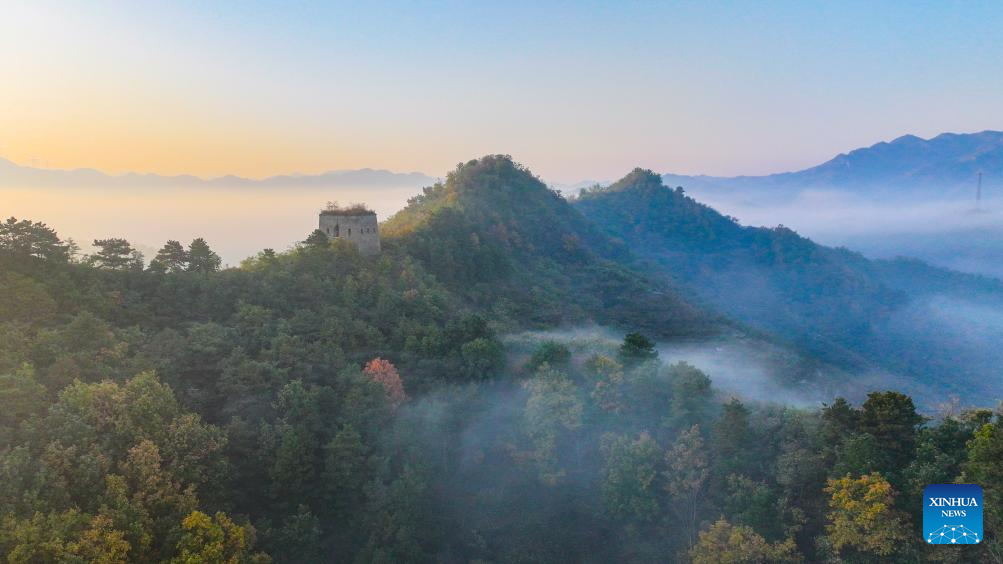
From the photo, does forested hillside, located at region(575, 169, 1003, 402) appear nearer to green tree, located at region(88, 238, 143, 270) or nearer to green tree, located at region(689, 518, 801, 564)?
green tree, located at region(689, 518, 801, 564)

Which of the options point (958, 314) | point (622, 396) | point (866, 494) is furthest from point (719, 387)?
point (958, 314)

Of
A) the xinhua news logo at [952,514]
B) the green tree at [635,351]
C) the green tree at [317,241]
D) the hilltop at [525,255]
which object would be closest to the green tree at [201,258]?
the green tree at [317,241]

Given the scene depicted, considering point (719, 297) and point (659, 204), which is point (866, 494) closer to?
point (719, 297)

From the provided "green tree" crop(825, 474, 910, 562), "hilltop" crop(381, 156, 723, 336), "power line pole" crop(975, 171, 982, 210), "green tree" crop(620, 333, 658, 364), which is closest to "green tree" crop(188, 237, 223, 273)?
"hilltop" crop(381, 156, 723, 336)

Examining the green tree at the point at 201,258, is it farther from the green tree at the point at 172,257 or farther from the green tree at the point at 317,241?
the green tree at the point at 317,241

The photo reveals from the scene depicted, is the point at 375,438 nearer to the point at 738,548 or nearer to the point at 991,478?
the point at 738,548

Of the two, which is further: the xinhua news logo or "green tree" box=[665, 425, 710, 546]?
"green tree" box=[665, 425, 710, 546]
